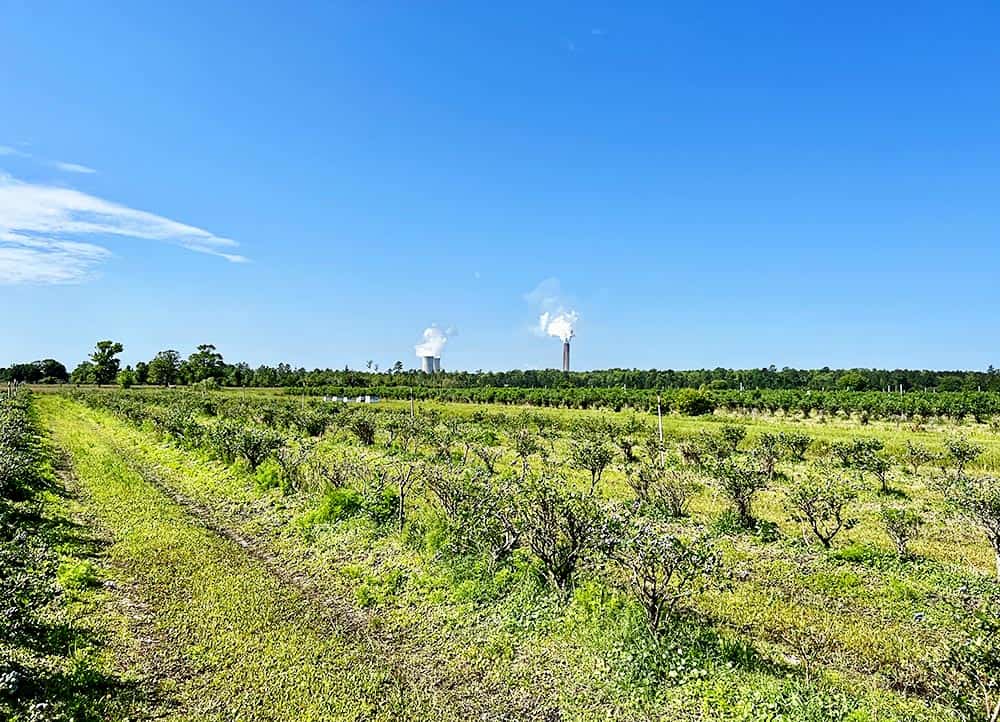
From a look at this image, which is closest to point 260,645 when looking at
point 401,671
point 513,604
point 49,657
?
point 401,671

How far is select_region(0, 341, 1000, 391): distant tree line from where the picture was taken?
3595 inches

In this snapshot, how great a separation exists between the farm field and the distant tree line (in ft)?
242

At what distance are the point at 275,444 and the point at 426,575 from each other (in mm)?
11204

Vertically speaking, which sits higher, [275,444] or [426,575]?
[275,444]

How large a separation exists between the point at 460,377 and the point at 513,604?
9212cm

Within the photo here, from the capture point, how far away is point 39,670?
24.7 ft

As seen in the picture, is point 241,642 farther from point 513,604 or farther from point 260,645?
point 513,604

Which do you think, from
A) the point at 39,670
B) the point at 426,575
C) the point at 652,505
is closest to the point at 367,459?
the point at 652,505

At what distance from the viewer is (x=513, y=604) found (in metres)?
9.47

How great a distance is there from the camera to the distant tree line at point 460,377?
9131cm

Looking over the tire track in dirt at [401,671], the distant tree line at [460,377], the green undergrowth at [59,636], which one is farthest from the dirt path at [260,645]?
the distant tree line at [460,377]

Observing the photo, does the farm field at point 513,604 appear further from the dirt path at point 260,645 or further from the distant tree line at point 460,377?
the distant tree line at point 460,377

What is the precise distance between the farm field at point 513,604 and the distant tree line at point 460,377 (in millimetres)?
73811

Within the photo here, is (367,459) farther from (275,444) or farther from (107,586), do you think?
(107,586)
